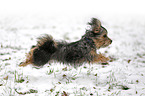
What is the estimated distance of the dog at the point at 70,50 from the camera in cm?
421

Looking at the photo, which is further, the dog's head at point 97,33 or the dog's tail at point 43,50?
the dog's head at point 97,33

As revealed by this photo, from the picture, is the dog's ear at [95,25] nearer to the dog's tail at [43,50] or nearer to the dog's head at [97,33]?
the dog's head at [97,33]

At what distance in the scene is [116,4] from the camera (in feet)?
128

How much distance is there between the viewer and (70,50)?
4.32m

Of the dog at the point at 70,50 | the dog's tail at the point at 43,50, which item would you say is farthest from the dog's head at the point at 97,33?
the dog's tail at the point at 43,50

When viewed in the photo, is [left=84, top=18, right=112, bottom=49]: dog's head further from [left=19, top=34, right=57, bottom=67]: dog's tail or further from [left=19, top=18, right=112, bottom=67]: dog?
[left=19, top=34, right=57, bottom=67]: dog's tail

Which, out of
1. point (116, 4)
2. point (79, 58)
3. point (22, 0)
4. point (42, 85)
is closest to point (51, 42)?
point (79, 58)

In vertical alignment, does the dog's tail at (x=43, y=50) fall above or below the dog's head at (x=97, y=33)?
below

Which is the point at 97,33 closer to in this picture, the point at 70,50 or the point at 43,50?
the point at 70,50

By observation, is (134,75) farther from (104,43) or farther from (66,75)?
(66,75)

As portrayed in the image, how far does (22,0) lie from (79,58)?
3514 cm

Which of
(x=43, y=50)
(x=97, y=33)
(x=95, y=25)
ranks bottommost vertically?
(x=43, y=50)

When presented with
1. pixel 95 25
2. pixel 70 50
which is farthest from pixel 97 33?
pixel 70 50

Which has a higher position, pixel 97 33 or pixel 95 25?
pixel 95 25
